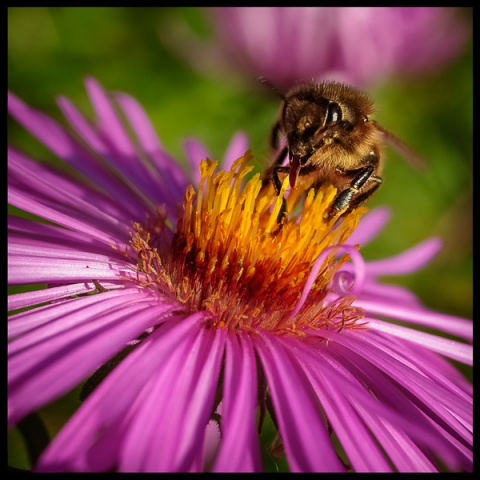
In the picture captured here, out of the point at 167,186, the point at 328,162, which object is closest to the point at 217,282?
the point at 328,162

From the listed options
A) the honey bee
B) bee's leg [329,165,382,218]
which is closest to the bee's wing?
the honey bee

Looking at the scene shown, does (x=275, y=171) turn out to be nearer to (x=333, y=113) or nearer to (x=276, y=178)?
(x=276, y=178)

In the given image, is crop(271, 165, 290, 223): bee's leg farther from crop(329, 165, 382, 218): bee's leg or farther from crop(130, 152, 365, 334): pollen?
crop(329, 165, 382, 218): bee's leg

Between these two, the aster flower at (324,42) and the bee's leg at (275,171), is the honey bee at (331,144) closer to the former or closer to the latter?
the bee's leg at (275,171)

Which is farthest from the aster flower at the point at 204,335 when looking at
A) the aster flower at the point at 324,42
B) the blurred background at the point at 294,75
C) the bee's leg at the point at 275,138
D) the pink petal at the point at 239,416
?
the aster flower at the point at 324,42

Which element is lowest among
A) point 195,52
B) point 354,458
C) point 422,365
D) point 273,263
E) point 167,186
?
point 354,458

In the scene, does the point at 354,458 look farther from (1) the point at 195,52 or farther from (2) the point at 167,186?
(1) the point at 195,52

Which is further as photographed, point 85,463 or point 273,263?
point 273,263
